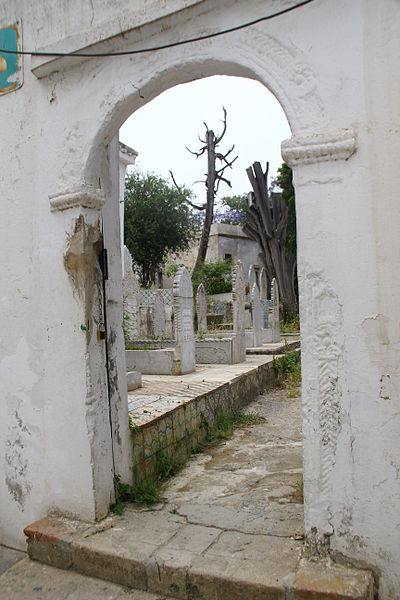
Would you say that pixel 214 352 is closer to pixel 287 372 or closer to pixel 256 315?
pixel 287 372

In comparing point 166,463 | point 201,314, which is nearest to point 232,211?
point 201,314

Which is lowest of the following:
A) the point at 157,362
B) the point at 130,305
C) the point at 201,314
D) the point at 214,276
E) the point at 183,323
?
the point at 157,362

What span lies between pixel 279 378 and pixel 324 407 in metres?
6.85

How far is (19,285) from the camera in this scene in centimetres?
357

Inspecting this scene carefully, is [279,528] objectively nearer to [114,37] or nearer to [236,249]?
[114,37]

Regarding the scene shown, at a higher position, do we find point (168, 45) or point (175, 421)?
point (168, 45)

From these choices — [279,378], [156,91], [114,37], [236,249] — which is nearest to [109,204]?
[156,91]

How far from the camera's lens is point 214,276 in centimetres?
2444

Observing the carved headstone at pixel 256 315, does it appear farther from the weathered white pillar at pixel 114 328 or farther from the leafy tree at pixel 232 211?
the leafy tree at pixel 232 211

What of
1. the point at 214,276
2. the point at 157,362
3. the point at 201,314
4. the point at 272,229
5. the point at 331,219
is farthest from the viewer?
the point at 214,276

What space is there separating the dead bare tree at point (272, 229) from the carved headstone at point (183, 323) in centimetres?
1266

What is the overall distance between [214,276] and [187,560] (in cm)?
2184

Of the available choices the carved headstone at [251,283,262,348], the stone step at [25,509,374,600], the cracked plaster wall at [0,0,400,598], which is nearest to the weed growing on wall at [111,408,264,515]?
the stone step at [25,509,374,600]

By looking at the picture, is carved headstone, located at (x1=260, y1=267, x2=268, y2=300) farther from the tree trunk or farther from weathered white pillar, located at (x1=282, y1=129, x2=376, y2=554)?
weathered white pillar, located at (x1=282, y1=129, x2=376, y2=554)
